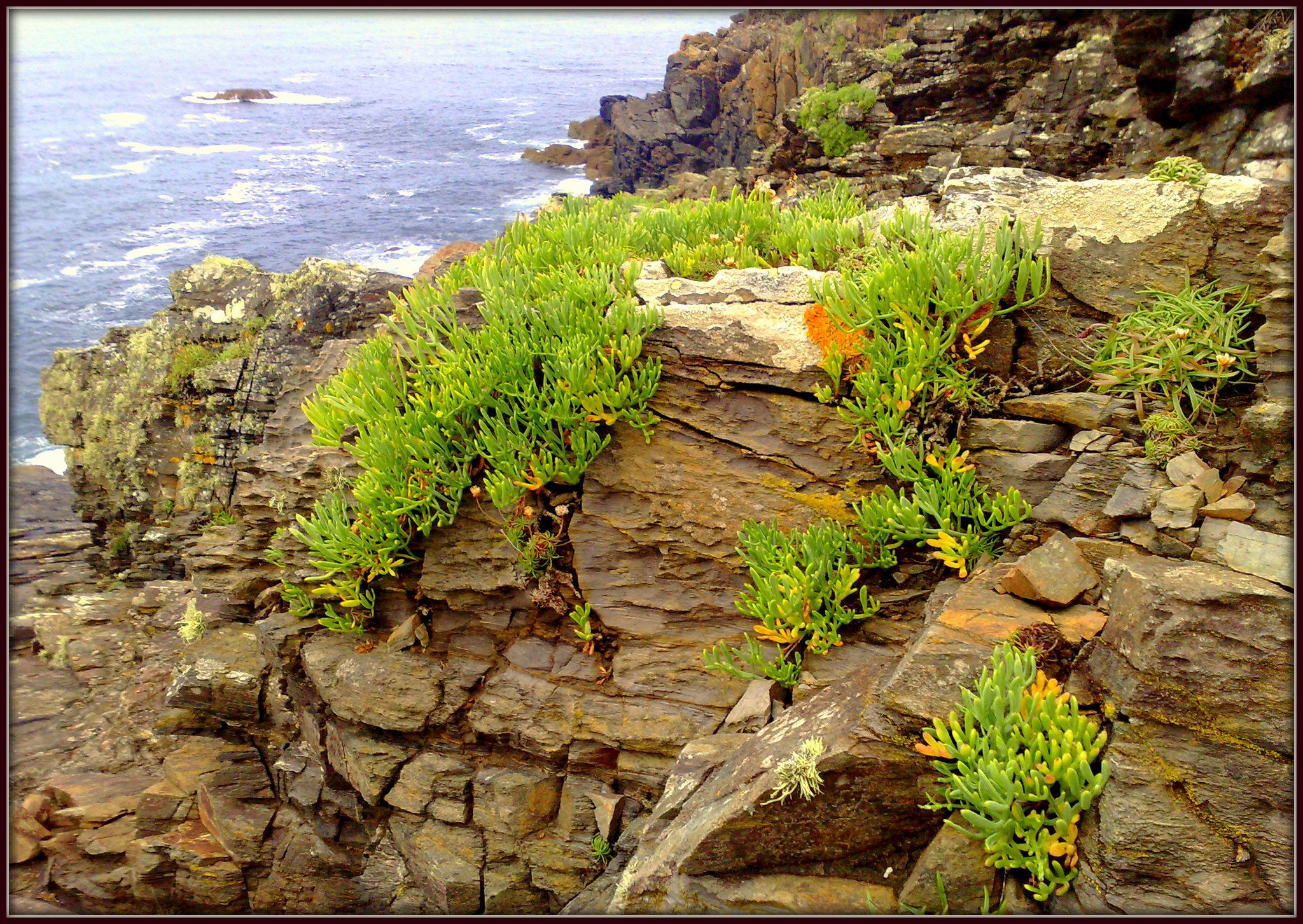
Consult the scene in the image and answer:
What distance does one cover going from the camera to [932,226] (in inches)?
241

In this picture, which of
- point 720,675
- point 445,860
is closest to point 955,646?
point 720,675

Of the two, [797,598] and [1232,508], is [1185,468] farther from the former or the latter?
[797,598]

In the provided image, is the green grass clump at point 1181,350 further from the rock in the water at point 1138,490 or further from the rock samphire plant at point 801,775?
the rock samphire plant at point 801,775

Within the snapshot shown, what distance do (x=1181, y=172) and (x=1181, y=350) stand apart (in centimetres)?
138

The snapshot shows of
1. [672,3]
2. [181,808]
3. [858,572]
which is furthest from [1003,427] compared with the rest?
[181,808]

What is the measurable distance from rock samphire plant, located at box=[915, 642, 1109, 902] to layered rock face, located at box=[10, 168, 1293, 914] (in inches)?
5.6

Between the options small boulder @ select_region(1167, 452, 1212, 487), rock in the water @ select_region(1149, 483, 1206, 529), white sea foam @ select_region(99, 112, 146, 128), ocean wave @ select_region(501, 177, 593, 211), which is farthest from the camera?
ocean wave @ select_region(501, 177, 593, 211)

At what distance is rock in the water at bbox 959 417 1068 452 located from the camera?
16.4 ft

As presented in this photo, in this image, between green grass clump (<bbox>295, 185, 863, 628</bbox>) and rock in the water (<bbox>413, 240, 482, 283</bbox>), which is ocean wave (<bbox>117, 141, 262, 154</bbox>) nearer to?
rock in the water (<bbox>413, 240, 482, 283</bbox>)

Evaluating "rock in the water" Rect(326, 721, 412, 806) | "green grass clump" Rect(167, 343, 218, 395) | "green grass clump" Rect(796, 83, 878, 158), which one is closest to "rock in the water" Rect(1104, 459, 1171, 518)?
"rock in the water" Rect(326, 721, 412, 806)

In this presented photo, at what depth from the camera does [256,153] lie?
1344 inches

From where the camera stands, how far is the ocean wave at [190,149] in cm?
3344

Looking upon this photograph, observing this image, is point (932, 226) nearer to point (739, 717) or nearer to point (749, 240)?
point (749, 240)

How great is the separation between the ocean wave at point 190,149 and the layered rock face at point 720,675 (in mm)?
31168
